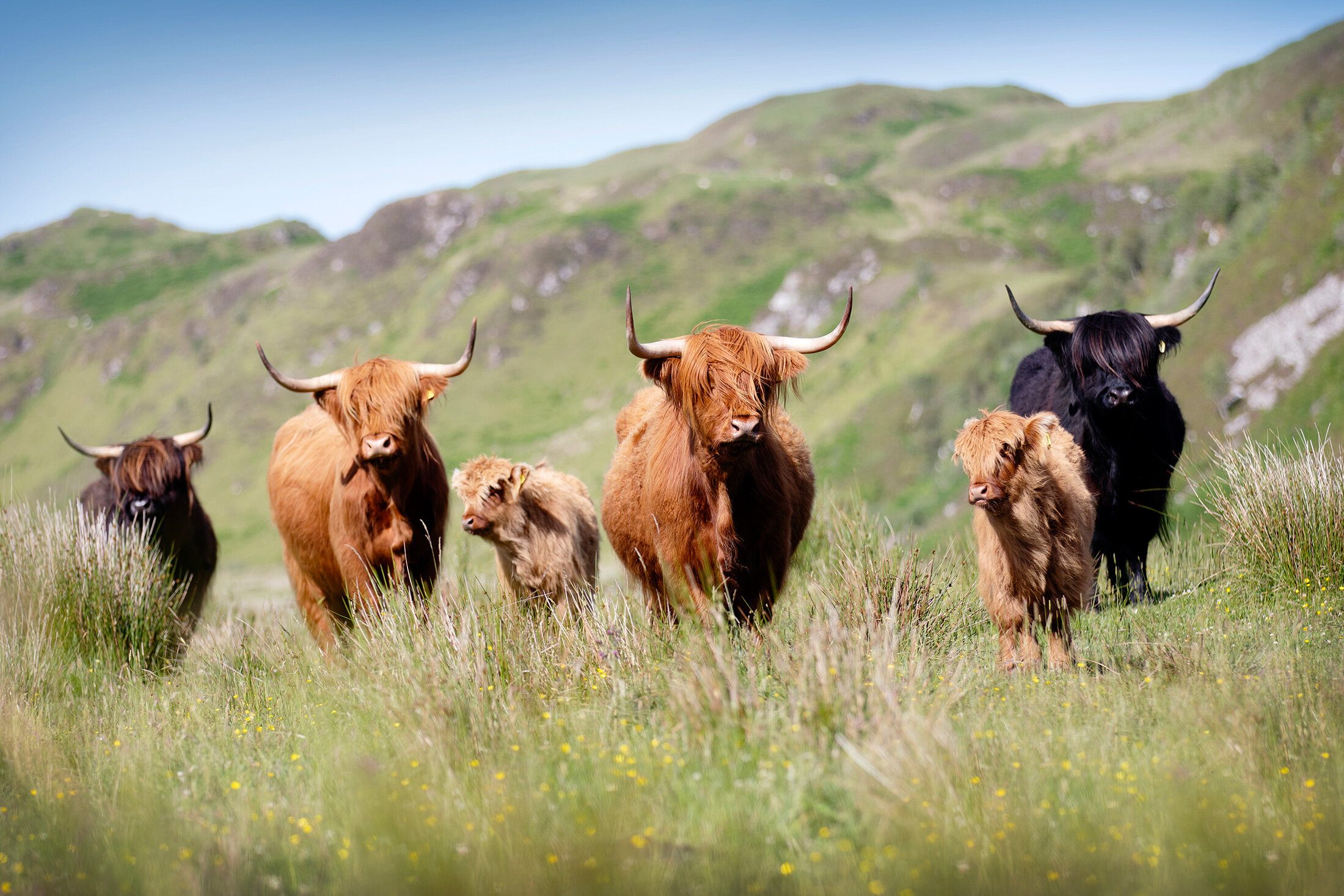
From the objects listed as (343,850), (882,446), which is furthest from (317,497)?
(882,446)

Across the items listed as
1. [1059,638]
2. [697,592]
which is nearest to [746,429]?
[697,592]

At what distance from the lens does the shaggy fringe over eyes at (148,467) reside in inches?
298

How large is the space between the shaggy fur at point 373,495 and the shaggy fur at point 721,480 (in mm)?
1600

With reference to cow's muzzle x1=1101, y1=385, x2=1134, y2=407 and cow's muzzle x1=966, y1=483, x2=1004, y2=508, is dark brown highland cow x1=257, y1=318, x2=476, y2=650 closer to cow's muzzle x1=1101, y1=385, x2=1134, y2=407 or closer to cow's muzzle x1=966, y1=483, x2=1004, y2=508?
cow's muzzle x1=966, y1=483, x2=1004, y2=508

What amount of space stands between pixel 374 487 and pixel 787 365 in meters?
2.79

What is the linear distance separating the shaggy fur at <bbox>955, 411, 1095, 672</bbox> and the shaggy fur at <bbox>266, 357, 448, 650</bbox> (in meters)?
3.30

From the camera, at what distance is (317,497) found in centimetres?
658

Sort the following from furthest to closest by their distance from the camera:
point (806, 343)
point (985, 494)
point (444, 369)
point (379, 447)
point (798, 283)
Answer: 1. point (798, 283)
2. point (444, 369)
3. point (379, 447)
4. point (806, 343)
5. point (985, 494)

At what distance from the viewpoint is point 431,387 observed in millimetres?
5926

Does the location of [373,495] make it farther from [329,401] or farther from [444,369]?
[444,369]

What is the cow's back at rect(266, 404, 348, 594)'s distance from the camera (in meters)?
6.50

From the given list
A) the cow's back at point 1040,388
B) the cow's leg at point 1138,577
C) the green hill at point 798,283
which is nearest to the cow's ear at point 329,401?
the green hill at point 798,283

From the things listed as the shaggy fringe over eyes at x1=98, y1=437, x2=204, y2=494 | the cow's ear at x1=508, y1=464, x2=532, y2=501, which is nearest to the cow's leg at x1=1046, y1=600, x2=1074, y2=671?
the cow's ear at x1=508, y1=464, x2=532, y2=501

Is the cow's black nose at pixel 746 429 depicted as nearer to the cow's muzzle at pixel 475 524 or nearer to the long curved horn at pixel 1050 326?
the cow's muzzle at pixel 475 524
